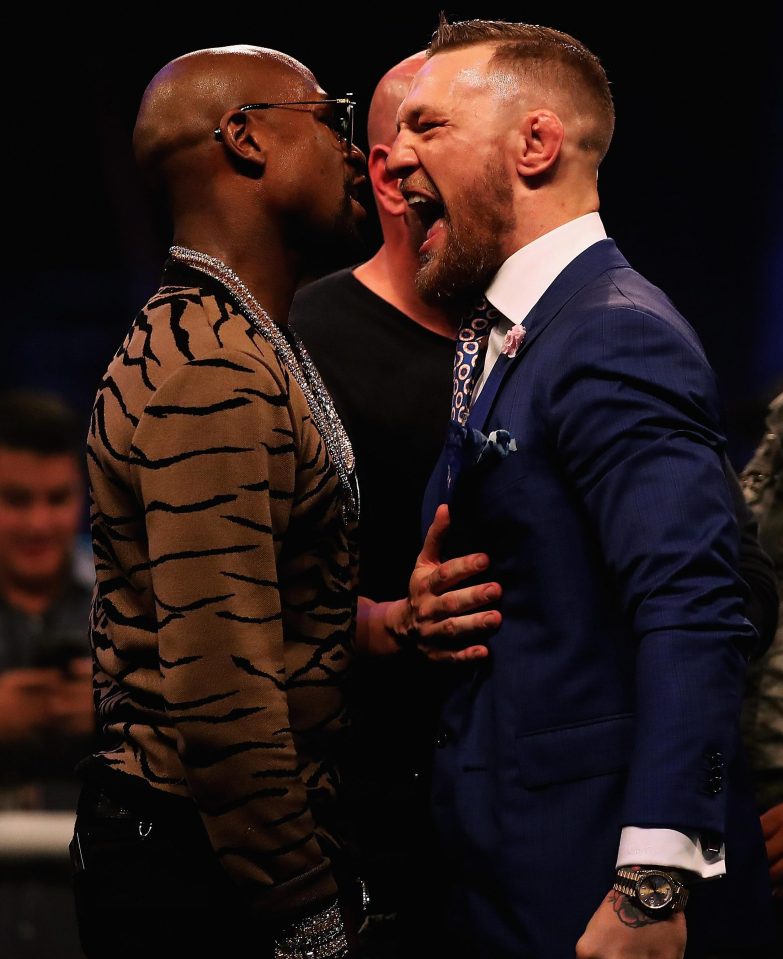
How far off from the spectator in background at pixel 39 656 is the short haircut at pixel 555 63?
6.04 ft

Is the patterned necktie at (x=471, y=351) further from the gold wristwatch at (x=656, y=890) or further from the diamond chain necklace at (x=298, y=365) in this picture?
the gold wristwatch at (x=656, y=890)

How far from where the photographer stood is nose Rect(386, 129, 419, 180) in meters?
1.62

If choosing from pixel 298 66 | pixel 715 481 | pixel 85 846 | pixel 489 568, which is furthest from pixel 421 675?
pixel 298 66

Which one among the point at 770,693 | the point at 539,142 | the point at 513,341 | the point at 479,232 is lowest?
the point at 770,693

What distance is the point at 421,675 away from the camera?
6.11 ft

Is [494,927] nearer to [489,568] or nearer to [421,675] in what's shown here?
[489,568]

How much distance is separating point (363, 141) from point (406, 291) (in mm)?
1473

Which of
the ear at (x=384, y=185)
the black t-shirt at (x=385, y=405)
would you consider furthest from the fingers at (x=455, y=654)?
the ear at (x=384, y=185)

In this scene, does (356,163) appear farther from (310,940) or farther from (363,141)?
(363,141)

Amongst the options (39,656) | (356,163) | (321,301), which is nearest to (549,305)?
(356,163)

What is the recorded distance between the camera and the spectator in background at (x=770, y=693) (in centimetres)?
185

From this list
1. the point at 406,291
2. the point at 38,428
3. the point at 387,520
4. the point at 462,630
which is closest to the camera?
the point at 462,630

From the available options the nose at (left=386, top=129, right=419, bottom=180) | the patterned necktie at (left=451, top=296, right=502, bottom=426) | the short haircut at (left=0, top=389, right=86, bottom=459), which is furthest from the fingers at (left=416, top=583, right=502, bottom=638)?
the short haircut at (left=0, top=389, right=86, bottom=459)

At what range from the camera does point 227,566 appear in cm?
129
